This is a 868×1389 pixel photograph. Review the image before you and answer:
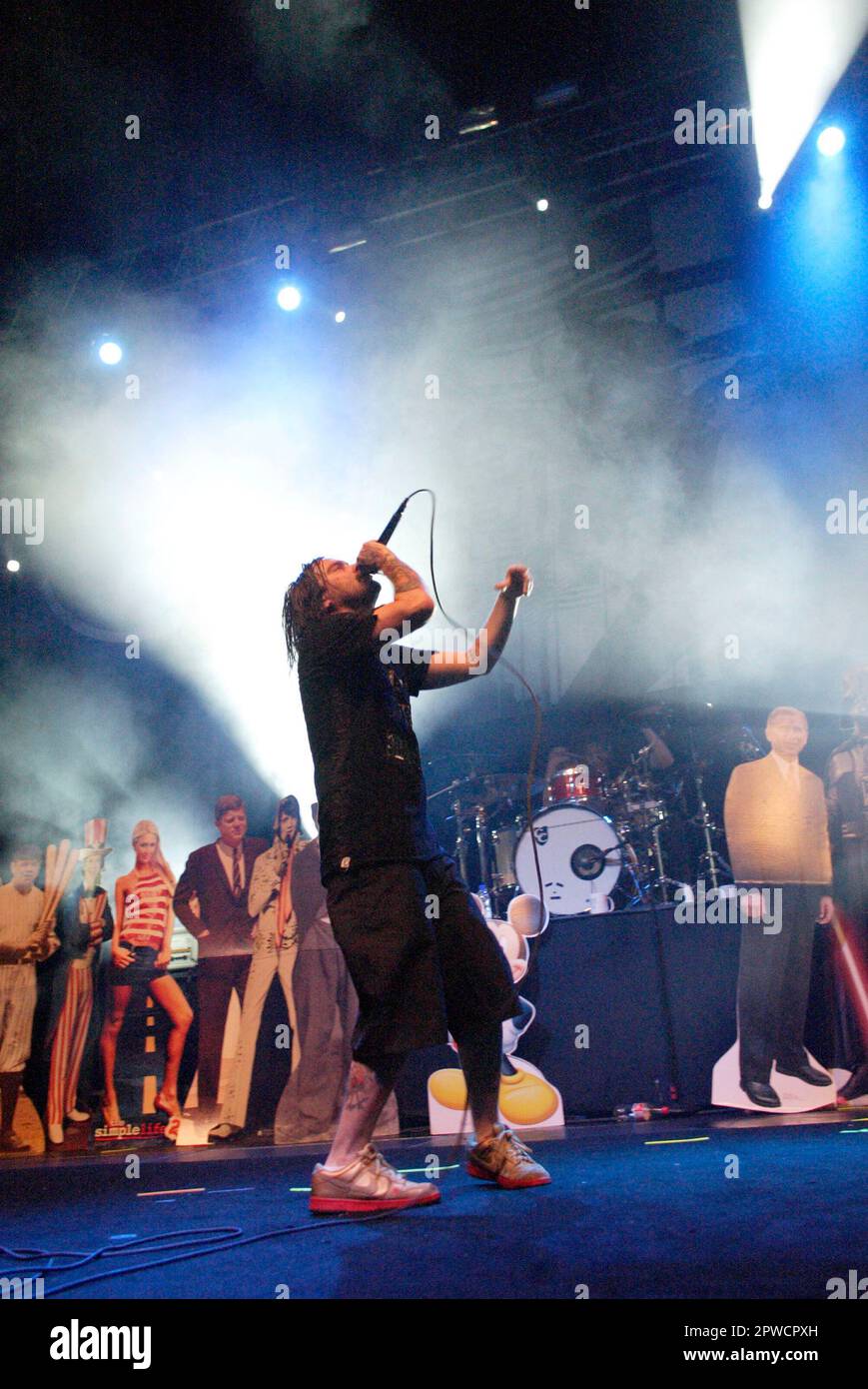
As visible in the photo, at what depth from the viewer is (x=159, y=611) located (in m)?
8.87

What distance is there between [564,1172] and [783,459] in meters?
6.45

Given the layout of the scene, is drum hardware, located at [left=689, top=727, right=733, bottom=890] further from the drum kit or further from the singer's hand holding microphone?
the singer's hand holding microphone

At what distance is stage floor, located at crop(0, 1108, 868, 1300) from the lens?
1.84 metres

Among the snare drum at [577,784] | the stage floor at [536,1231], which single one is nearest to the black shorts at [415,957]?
the stage floor at [536,1231]

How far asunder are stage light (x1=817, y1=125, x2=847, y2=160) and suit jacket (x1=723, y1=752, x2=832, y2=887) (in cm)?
438

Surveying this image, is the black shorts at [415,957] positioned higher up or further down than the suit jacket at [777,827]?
further down

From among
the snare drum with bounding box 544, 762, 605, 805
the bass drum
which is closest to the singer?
the bass drum

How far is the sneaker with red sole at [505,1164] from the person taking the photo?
9.34 ft

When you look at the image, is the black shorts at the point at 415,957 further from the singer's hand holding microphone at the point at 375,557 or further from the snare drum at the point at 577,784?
the snare drum at the point at 577,784

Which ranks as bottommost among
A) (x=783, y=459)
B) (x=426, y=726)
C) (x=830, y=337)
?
(x=426, y=726)

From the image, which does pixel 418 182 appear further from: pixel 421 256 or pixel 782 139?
pixel 782 139

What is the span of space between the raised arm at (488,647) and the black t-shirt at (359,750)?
204 mm
